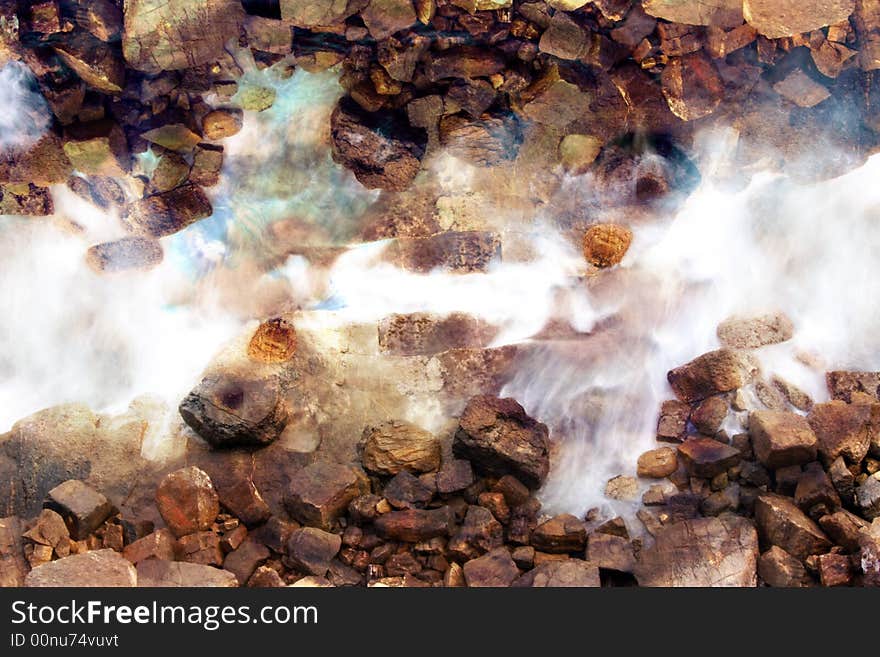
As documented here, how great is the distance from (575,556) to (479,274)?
1.37 meters

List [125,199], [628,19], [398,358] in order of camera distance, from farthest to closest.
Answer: [398,358]
[125,199]
[628,19]

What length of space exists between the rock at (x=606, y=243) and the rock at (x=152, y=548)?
2.27 meters

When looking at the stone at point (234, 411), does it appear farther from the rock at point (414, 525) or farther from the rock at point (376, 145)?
the rock at point (376, 145)

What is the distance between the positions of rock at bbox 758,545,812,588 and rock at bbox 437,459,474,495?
1.24 m

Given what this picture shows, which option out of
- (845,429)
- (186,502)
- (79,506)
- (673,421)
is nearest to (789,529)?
(845,429)

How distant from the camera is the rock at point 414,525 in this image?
12.2 ft

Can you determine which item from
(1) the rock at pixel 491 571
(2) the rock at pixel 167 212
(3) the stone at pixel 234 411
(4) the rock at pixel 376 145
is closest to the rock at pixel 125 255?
(2) the rock at pixel 167 212

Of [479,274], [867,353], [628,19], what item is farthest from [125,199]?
[867,353]

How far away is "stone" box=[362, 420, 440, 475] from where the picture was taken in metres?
3.92

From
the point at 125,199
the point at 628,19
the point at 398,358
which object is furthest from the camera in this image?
the point at 398,358

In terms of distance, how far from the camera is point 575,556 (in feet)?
12.2

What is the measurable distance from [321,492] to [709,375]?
181cm

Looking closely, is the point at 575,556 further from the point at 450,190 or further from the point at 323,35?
the point at 323,35

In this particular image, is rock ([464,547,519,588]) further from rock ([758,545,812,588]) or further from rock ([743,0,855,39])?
rock ([743,0,855,39])
